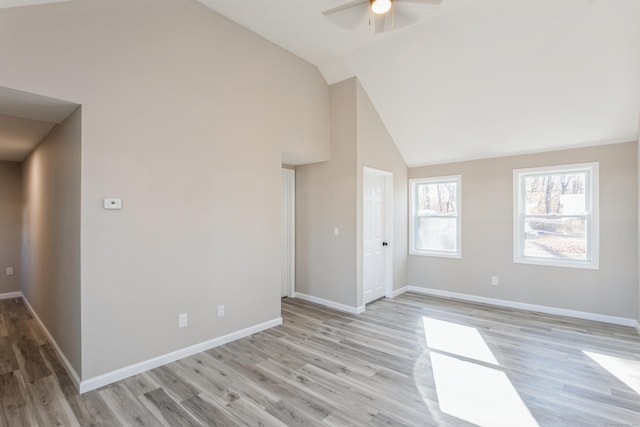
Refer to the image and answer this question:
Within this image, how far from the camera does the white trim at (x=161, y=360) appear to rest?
2.57 m

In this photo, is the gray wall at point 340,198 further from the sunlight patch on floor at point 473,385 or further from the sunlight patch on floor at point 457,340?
the sunlight patch on floor at point 473,385

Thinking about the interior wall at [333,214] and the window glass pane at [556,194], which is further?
the interior wall at [333,214]

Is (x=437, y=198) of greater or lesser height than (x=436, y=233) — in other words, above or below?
above

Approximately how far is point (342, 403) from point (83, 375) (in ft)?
6.74

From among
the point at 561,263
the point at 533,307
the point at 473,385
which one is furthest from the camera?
the point at 533,307

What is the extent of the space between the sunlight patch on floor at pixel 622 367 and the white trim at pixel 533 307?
48.3 inches

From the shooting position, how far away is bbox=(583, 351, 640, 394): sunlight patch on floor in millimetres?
2632

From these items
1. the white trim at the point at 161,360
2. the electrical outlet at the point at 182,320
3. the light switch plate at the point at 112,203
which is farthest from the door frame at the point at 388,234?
the light switch plate at the point at 112,203

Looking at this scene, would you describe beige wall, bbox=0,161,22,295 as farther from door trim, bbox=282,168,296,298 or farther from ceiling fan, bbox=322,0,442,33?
ceiling fan, bbox=322,0,442,33

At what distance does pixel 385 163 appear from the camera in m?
5.05

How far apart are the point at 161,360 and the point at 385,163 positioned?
392 cm

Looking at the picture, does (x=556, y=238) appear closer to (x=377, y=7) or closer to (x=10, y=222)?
(x=377, y=7)

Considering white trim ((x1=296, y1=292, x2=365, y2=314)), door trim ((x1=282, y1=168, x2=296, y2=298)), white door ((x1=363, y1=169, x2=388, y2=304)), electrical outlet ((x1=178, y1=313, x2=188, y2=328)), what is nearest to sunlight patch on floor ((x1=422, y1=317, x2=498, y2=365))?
white trim ((x1=296, y1=292, x2=365, y2=314))

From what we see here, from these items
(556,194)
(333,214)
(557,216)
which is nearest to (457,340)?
(333,214)
